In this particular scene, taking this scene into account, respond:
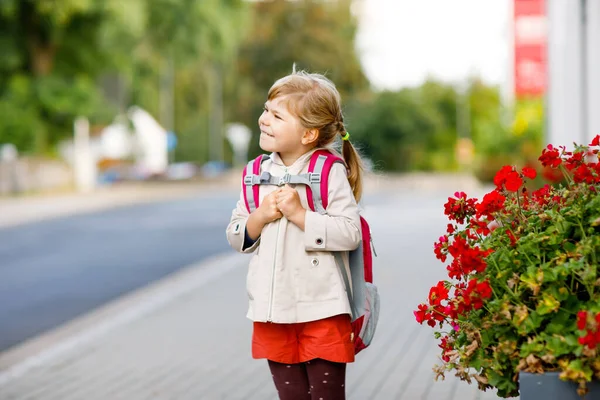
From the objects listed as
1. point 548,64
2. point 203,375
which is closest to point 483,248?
point 203,375

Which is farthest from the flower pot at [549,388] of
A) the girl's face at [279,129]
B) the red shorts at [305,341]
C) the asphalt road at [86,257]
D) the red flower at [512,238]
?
the asphalt road at [86,257]

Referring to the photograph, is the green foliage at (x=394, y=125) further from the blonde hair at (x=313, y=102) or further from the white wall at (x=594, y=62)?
the blonde hair at (x=313, y=102)

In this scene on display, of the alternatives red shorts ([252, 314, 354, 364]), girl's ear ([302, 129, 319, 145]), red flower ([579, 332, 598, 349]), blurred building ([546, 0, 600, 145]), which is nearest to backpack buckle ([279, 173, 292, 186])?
girl's ear ([302, 129, 319, 145])

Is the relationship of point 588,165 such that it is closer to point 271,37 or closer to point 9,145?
point 9,145

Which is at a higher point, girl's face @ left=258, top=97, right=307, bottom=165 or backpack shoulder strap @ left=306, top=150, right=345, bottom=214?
girl's face @ left=258, top=97, right=307, bottom=165

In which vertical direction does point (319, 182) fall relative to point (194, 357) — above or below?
above

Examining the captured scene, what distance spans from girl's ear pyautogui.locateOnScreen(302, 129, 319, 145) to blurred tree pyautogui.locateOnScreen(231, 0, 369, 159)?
6541cm

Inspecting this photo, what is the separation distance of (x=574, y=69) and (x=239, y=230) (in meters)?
12.9

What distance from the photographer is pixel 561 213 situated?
3.68 m

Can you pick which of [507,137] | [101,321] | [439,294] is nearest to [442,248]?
[439,294]

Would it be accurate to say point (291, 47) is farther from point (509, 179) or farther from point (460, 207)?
point (509, 179)

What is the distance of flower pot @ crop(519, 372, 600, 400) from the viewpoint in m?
3.26

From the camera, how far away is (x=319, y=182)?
384 centimetres

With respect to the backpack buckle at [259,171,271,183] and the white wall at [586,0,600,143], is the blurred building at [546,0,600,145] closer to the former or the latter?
the white wall at [586,0,600,143]
